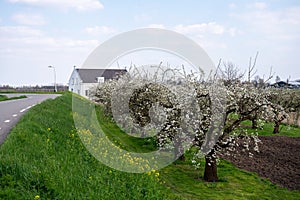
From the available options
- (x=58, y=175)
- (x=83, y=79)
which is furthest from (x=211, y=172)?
(x=83, y=79)

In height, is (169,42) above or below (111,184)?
above

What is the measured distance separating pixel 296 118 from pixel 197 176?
1656cm

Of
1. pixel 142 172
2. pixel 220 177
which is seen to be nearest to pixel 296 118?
pixel 220 177

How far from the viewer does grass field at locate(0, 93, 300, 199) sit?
6.21m

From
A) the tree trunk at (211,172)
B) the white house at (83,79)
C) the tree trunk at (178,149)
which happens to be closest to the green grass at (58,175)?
the tree trunk at (211,172)

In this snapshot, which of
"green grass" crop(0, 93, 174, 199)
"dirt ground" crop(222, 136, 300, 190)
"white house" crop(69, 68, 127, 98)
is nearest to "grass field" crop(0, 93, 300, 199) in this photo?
"green grass" crop(0, 93, 174, 199)

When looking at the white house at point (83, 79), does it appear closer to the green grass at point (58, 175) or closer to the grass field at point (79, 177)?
the grass field at point (79, 177)

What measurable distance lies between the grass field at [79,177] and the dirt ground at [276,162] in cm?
62

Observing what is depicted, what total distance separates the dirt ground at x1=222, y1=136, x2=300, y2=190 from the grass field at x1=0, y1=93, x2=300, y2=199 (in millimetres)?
618

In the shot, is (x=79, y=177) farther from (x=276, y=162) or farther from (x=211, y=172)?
(x=276, y=162)

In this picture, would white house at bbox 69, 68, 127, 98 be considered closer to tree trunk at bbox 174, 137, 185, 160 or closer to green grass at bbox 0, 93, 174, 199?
tree trunk at bbox 174, 137, 185, 160

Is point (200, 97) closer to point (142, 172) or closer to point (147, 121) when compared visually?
point (142, 172)

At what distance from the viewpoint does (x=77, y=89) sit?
212ft

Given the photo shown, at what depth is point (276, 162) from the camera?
45.0 feet
